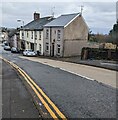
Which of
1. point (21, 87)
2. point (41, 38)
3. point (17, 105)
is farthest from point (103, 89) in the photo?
point (41, 38)

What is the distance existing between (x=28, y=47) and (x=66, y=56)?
65.6 feet

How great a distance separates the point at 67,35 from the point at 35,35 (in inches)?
502

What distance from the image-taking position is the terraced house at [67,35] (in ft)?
139

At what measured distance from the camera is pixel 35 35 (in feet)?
175

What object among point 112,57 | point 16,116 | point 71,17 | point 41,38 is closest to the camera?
point 16,116

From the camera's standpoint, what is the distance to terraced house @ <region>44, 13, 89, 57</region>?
42.3m

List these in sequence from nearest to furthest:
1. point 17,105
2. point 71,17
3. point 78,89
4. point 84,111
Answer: point 84,111, point 17,105, point 78,89, point 71,17

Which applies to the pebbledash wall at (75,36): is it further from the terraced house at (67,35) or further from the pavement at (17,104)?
the pavement at (17,104)

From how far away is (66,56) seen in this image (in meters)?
43.1

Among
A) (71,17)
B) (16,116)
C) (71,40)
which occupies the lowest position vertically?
(16,116)

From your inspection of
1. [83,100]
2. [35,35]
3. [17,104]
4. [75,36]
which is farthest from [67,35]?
[17,104]

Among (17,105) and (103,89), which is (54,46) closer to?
(103,89)

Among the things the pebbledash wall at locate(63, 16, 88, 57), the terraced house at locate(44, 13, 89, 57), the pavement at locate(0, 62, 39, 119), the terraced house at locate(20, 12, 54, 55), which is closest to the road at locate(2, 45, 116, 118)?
the pavement at locate(0, 62, 39, 119)

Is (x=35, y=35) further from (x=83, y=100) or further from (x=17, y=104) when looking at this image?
(x=17, y=104)
